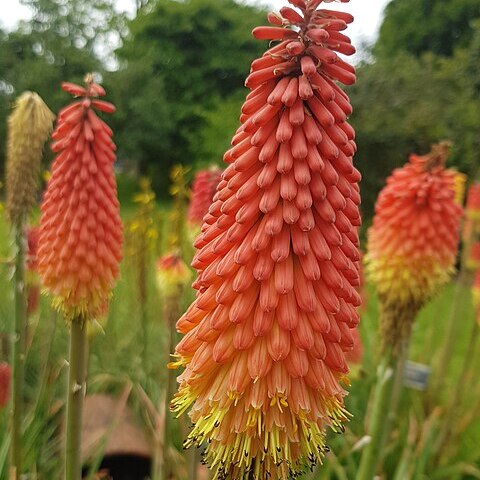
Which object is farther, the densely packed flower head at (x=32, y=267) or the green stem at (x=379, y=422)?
the densely packed flower head at (x=32, y=267)

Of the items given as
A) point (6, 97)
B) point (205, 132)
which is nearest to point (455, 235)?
point (205, 132)

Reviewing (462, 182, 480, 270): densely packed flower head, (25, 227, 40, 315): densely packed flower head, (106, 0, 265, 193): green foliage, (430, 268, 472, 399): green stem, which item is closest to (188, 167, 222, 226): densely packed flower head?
(25, 227, 40, 315): densely packed flower head

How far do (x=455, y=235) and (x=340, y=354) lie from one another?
190cm

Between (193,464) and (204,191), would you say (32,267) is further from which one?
(193,464)

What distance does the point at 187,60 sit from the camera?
105 feet

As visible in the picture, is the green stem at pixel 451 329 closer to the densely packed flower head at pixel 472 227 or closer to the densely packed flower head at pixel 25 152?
the densely packed flower head at pixel 472 227

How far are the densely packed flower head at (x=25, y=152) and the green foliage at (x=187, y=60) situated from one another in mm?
25670

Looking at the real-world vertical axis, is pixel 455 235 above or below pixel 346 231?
above

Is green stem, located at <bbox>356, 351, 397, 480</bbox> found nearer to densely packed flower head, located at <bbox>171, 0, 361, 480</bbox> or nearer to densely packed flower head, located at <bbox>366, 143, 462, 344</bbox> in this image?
densely packed flower head, located at <bbox>366, 143, 462, 344</bbox>

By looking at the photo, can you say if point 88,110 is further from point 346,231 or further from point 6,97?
point 6,97

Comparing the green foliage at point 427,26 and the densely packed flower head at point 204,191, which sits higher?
the green foliage at point 427,26

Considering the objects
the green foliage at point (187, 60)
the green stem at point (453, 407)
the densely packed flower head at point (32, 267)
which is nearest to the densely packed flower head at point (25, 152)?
the densely packed flower head at point (32, 267)

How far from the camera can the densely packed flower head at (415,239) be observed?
3.15m

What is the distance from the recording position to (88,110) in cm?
254
